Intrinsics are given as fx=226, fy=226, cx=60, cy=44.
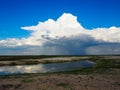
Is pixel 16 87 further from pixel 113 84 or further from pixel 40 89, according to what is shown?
pixel 113 84

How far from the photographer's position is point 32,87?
83.9 feet

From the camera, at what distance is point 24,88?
993 inches

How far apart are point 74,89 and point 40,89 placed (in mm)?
3701

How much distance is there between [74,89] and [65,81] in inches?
167

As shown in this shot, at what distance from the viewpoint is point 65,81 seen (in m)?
28.5

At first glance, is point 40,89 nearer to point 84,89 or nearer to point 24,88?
point 24,88

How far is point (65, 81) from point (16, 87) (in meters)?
6.26

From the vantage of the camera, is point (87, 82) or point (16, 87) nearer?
point (16, 87)

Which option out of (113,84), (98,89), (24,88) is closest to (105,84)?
(113,84)

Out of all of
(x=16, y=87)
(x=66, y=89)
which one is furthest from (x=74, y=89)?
(x=16, y=87)

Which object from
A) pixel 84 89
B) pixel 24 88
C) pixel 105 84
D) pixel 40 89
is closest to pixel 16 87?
pixel 24 88

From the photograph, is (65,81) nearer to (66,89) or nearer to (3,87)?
(66,89)

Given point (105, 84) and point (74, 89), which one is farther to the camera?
point (105, 84)

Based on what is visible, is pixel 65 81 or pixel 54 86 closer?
pixel 54 86
